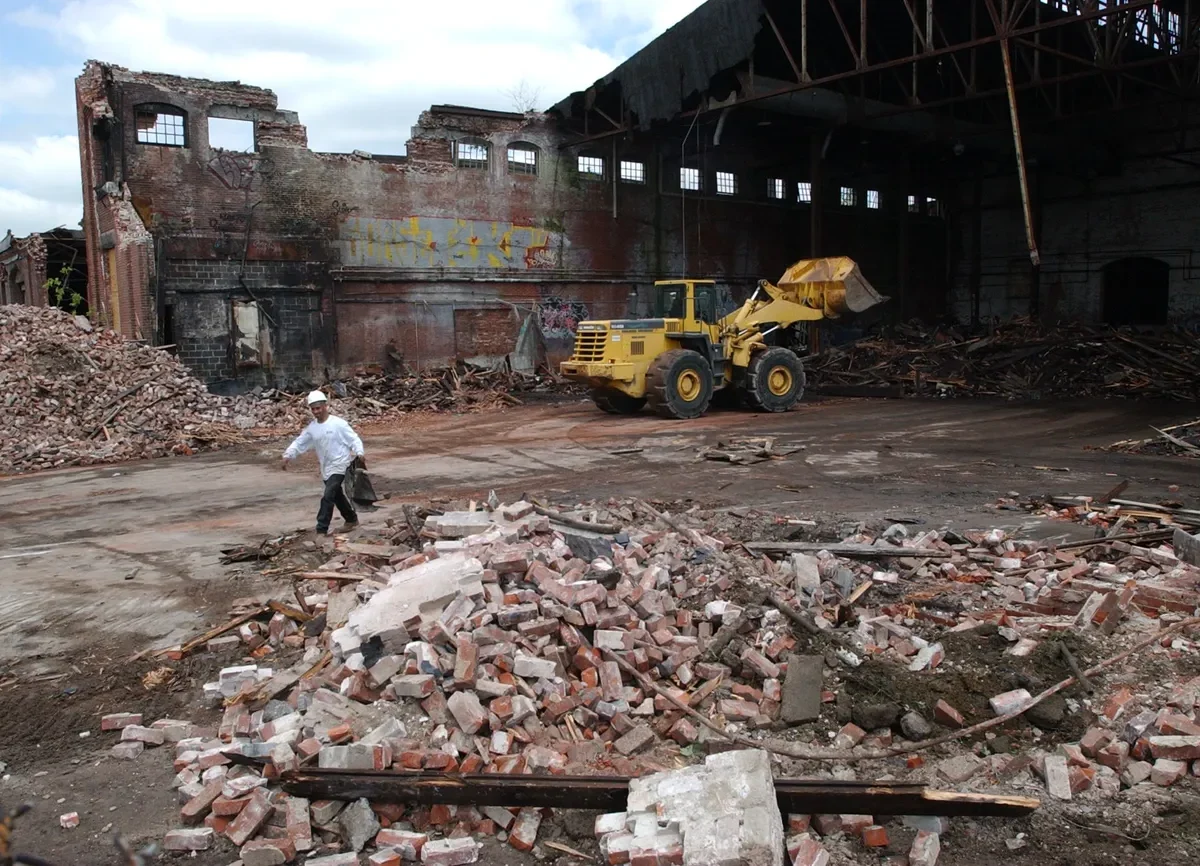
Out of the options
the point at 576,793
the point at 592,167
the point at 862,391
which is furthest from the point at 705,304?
the point at 576,793

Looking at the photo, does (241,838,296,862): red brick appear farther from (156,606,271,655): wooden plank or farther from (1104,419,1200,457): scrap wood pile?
(1104,419,1200,457): scrap wood pile

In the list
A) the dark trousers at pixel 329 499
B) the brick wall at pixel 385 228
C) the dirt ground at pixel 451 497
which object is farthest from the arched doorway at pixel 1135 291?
the dark trousers at pixel 329 499

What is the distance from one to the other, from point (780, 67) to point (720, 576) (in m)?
22.3

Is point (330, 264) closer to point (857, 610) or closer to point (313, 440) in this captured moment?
point (313, 440)

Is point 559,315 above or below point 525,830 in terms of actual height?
above

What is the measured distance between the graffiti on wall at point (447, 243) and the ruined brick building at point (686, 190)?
53 millimetres

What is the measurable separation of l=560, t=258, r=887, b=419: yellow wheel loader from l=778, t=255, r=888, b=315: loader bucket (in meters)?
0.02

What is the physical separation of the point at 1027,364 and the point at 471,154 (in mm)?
14535

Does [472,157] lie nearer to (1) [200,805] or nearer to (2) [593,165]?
(2) [593,165]

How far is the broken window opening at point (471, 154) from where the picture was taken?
76.4ft

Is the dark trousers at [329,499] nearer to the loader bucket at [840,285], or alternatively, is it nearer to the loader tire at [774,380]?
the loader tire at [774,380]

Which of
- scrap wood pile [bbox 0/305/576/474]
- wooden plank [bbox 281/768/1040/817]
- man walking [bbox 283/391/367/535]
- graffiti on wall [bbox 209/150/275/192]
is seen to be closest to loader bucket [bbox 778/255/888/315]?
scrap wood pile [bbox 0/305/576/474]

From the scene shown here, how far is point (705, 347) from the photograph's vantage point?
57.8 feet

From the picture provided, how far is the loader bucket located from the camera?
1877 centimetres
